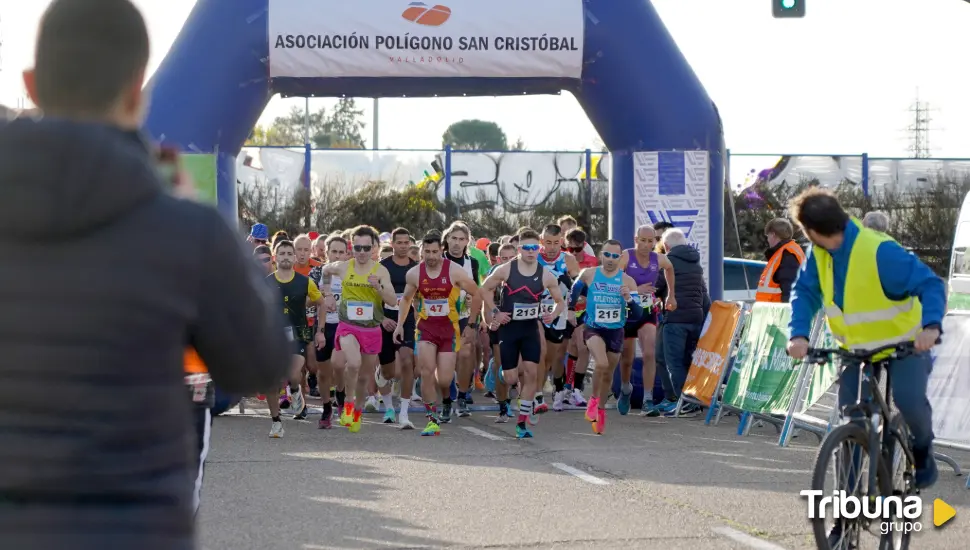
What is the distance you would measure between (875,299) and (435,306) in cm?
641

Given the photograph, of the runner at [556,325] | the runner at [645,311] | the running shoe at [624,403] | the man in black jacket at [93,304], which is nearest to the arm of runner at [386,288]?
the runner at [645,311]

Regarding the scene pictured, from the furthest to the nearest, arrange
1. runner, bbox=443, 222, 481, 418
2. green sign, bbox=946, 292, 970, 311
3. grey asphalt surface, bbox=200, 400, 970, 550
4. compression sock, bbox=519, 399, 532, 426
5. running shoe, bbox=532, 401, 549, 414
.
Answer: green sign, bbox=946, 292, 970, 311 < runner, bbox=443, 222, 481, 418 < running shoe, bbox=532, 401, 549, 414 < compression sock, bbox=519, 399, 532, 426 < grey asphalt surface, bbox=200, 400, 970, 550

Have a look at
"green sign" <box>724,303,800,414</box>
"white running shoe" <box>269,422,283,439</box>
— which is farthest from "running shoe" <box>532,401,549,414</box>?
"white running shoe" <box>269,422,283,439</box>

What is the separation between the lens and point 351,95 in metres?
→ 15.5

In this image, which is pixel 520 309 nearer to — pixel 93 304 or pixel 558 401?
pixel 558 401

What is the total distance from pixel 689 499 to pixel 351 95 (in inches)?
337

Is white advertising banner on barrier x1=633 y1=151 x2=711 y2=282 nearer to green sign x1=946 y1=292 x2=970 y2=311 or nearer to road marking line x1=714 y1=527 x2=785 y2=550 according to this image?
green sign x1=946 y1=292 x2=970 y2=311

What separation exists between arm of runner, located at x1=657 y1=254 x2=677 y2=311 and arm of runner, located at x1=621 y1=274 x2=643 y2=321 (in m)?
0.32

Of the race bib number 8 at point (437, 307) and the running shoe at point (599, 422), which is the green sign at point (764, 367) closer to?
the running shoe at point (599, 422)

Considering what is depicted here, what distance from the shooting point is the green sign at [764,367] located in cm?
1132

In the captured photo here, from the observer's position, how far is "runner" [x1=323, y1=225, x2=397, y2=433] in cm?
1219

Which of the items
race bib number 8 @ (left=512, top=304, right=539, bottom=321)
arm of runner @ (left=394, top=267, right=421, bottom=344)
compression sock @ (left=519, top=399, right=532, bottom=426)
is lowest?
compression sock @ (left=519, top=399, right=532, bottom=426)

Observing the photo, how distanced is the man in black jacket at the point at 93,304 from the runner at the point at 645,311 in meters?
11.5

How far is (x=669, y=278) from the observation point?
13477mm
